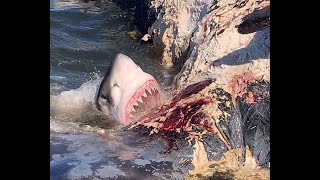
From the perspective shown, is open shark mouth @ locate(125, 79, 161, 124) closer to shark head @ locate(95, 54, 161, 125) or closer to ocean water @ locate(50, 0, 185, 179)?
shark head @ locate(95, 54, 161, 125)

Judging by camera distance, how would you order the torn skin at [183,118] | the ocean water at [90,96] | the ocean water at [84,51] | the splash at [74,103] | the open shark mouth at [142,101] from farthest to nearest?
1. the ocean water at [84,51]
2. the splash at [74,103]
3. the open shark mouth at [142,101]
4. the torn skin at [183,118]
5. the ocean water at [90,96]

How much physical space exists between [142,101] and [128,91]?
6.4 inches

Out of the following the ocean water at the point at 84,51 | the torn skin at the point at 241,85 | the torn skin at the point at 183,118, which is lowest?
the torn skin at the point at 183,118

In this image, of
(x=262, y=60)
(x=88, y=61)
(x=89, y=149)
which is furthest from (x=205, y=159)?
(x=88, y=61)

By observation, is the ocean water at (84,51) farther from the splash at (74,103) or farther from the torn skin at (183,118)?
the torn skin at (183,118)

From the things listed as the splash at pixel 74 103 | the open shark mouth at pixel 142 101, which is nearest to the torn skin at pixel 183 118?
the open shark mouth at pixel 142 101

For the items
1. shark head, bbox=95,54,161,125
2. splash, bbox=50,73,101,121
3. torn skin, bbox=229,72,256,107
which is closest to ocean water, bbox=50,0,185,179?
splash, bbox=50,73,101,121

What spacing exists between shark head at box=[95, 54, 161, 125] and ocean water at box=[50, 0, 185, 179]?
0.52 feet

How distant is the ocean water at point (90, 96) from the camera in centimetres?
369

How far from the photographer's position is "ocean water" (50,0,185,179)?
3.69m

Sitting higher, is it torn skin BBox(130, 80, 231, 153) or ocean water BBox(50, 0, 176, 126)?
ocean water BBox(50, 0, 176, 126)

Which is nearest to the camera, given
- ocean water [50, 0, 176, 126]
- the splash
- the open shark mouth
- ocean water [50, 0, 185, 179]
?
ocean water [50, 0, 185, 179]

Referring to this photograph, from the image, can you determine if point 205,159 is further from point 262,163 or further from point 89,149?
point 89,149
